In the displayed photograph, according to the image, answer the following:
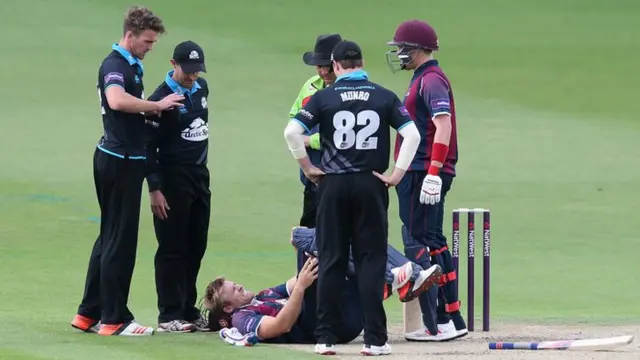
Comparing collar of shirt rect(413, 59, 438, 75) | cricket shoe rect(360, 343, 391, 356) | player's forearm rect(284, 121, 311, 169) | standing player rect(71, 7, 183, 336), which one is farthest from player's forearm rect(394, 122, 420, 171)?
standing player rect(71, 7, 183, 336)

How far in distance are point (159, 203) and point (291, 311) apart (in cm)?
125

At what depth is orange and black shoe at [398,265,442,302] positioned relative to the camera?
788 cm

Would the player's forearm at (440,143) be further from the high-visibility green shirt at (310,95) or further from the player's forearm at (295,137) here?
the high-visibility green shirt at (310,95)

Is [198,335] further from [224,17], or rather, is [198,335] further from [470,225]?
[224,17]

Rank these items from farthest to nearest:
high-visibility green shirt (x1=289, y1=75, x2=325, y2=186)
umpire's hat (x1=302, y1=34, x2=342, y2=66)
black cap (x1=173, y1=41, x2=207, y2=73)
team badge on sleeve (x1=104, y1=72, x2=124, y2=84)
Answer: high-visibility green shirt (x1=289, y1=75, x2=325, y2=186)
umpire's hat (x1=302, y1=34, x2=342, y2=66)
black cap (x1=173, y1=41, x2=207, y2=73)
team badge on sleeve (x1=104, y1=72, x2=124, y2=84)

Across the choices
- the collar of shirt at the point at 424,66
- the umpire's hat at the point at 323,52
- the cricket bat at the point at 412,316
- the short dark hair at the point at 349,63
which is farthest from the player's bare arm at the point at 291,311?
the umpire's hat at the point at 323,52

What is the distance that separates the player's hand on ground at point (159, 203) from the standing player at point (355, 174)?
1.28 metres

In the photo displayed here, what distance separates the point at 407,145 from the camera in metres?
7.66

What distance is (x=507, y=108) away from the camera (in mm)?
18969

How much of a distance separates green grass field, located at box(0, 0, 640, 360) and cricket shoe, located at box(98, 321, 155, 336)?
4.9 inches

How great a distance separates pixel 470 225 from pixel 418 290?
41.4 inches

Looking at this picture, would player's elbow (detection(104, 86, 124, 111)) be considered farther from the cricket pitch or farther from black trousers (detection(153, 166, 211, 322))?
the cricket pitch

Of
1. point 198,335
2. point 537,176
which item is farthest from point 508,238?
point 198,335

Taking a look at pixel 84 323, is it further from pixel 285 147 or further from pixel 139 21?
pixel 285 147
